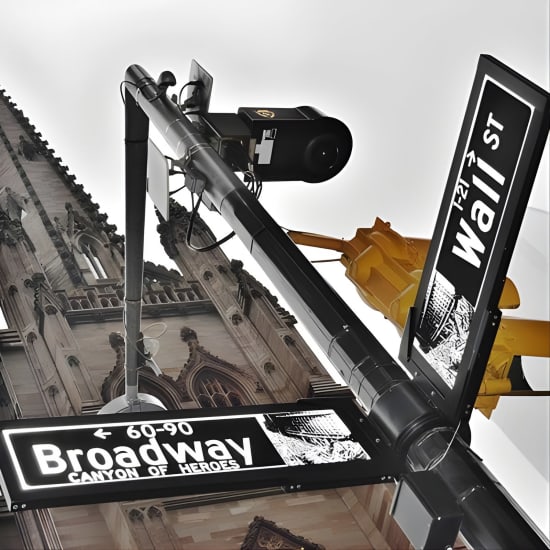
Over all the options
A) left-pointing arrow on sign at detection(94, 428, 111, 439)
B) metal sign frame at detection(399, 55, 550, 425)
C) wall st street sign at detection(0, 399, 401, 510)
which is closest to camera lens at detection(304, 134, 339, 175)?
metal sign frame at detection(399, 55, 550, 425)

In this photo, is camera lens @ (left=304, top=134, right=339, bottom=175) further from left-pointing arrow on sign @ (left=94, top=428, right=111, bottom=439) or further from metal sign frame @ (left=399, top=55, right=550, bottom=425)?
left-pointing arrow on sign @ (left=94, top=428, right=111, bottom=439)

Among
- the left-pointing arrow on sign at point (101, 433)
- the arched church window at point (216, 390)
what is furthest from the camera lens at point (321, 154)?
the arched church window at point (216, 390)

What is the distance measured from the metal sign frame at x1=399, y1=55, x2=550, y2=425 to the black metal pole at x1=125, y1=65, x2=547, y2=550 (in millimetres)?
155

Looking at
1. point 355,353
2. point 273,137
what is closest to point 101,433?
point 355,353

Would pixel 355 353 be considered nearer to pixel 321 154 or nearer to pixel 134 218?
pixel 134 218

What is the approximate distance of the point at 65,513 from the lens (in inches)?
731

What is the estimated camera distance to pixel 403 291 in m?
10.6

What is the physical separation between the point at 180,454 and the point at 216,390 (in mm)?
21147

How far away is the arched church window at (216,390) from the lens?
25.3 meters

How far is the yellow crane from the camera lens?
9938 mm

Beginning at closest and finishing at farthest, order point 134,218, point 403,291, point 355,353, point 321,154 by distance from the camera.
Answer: point 355,353 < point 134,218 < point 321,154 < point 403,291

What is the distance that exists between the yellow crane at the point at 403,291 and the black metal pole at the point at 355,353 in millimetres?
2119

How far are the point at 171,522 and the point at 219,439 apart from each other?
15.6 metres

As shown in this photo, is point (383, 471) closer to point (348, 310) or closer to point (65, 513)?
point (348, 310)
